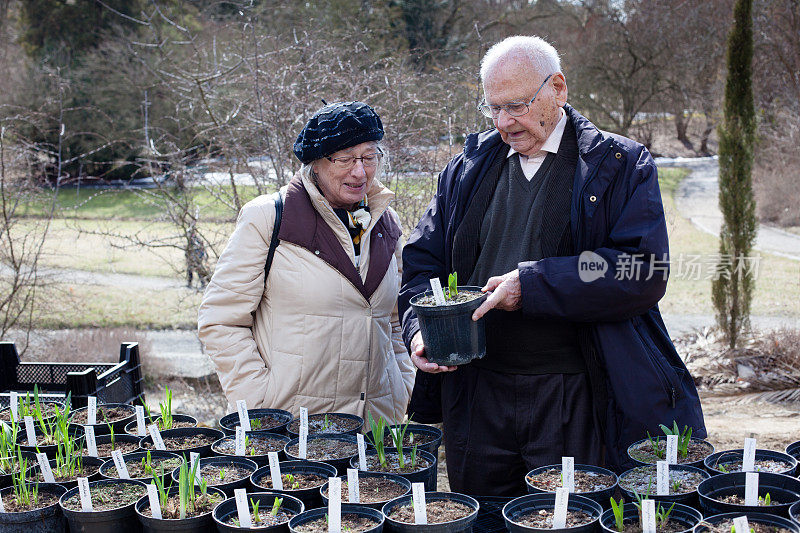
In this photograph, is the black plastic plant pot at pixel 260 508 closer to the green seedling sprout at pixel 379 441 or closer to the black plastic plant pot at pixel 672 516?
the green seedling sprout at pixel 379 441

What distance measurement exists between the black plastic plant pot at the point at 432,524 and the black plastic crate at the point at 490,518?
0.36ft

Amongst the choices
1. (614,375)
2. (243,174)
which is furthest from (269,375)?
(243,174)

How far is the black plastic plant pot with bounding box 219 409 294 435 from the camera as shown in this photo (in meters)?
2.51

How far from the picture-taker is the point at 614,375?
7.24 ft

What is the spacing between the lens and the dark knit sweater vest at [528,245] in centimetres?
231

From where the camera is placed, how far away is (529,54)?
2.27 m

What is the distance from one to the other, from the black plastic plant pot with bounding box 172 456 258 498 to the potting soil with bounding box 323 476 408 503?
0.27 m

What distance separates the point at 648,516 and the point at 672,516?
16 cm

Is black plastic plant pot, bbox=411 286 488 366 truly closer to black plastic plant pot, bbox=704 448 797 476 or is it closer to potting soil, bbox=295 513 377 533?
potting soil, bbox=295 513 377 533

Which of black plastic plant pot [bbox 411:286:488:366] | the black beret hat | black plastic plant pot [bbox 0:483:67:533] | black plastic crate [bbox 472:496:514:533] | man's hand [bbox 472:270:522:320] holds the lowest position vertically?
black plastic crate [bbox 472:496:514:533]

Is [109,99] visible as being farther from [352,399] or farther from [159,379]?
[352,399]

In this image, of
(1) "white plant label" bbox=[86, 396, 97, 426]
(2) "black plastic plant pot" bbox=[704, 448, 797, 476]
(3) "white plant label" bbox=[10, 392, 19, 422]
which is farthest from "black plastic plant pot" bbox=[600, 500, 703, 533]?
(3) "white plant label" bbox=[10, 392, 19, 422]

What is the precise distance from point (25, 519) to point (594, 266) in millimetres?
1619

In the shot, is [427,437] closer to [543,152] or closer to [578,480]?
[578,480]
